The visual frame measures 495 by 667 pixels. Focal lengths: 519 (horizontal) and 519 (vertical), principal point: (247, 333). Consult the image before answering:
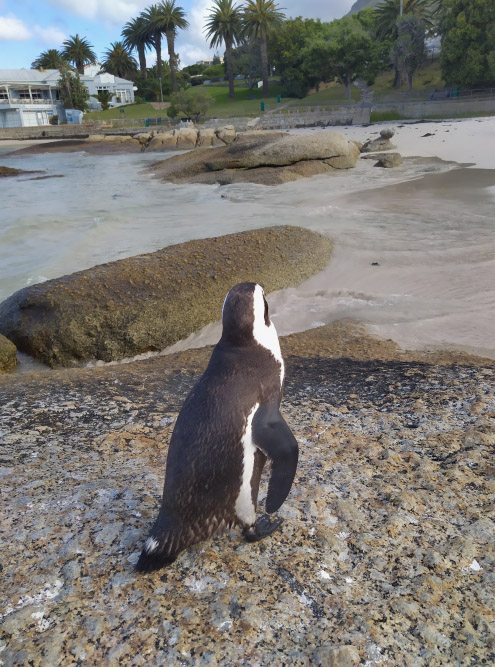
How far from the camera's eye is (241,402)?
214 centimetres

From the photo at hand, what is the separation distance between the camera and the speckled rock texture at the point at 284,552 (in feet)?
5.91

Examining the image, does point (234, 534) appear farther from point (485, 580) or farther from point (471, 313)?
point (471, 313)

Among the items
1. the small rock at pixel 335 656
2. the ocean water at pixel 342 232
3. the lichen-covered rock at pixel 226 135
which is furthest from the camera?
the lichen-covered rock at pixel 226 135

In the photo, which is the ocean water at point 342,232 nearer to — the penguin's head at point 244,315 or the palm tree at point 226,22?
the penguin's head at point 244,315

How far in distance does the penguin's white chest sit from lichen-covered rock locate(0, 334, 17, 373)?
4.38m

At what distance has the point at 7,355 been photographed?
5.81 meters

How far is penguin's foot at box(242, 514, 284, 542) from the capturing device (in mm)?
2256

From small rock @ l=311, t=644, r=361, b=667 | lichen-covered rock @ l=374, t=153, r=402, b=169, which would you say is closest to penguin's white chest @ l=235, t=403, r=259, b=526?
small rock @ l=311, t=644, r=361, b=667

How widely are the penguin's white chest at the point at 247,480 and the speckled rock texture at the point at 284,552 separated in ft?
0.47

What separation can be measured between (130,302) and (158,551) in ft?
15.1

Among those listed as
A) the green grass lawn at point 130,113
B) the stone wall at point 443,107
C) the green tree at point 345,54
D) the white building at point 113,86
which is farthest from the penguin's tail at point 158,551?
the white building at point 113,86

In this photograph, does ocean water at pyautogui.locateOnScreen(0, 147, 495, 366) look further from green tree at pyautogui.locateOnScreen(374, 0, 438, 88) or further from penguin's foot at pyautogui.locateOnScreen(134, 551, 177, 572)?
green tree at pyautogui.locateOnScreen(374, 0, 438, 88)

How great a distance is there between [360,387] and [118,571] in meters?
2.61

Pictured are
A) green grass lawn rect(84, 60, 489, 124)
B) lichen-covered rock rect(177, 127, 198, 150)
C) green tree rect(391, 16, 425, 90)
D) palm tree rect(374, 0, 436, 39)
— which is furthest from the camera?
palm tree rect(374, 0, 436, 39)
